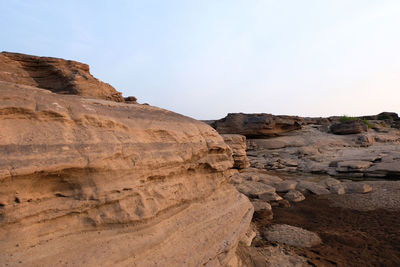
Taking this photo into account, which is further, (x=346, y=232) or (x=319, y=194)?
(x=319, y=194)

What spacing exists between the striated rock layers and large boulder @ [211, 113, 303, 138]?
11.5 metres

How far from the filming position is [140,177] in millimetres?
2471

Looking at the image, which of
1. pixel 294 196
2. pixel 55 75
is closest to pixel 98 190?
pixel 55 75

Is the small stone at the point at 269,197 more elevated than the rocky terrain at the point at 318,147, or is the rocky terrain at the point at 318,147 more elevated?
the rocky terrain at the point at 318,147

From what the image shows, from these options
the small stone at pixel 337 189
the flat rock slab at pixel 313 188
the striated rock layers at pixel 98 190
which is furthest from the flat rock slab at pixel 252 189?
the striated rock layers at pixel 98 190

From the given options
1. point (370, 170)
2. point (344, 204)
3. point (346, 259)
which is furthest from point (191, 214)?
point (370, 170)

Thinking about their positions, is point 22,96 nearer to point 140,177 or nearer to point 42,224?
point 42,224

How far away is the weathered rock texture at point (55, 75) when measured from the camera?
398 centimetres

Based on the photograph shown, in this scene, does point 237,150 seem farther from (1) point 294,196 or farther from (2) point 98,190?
(2) point 98,190

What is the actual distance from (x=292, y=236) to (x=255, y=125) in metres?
10.2

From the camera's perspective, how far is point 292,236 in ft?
14.2

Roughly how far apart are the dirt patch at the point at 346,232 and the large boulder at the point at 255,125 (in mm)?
7814

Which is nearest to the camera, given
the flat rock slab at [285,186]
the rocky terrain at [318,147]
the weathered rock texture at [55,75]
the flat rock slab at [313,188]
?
the weathered rock texture at [55,75]

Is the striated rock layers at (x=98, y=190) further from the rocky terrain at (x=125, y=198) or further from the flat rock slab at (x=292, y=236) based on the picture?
the flat rock slab at (x=292, y=236)
